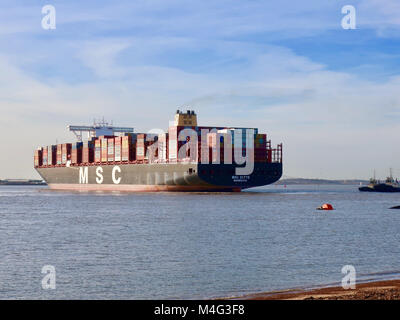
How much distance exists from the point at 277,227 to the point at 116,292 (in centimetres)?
2140

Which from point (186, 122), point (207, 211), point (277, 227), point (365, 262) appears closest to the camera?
point (365, 262)

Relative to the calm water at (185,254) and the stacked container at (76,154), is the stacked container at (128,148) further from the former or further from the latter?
the calm water at (185,254)

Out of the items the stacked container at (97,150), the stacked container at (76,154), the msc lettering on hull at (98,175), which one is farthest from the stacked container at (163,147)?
the stacked container at (76,154)

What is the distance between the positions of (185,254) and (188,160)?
52241mm

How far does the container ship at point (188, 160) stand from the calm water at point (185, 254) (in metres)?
32.6

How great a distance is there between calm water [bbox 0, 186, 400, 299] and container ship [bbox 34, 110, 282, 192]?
32.6 metres

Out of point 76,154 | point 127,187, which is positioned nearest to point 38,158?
point 76,154

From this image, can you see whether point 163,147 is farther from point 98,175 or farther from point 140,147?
point 98,175

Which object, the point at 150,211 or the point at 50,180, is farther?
the point at 50,180

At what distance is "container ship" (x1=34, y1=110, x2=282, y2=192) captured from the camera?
7662 centimetres

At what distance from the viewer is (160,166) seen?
8075 cm
